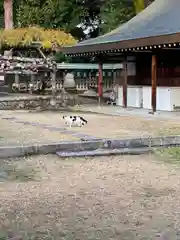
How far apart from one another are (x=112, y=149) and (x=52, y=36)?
16.0 m

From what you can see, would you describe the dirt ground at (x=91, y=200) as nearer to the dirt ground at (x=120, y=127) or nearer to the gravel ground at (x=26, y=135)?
the gravel ground at (x=26, y=135)

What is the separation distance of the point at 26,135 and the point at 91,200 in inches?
228

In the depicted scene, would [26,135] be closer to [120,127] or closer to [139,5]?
[120,127]

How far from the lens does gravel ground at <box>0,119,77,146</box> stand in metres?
10.5

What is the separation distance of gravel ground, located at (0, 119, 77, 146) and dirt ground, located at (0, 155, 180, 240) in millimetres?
1828

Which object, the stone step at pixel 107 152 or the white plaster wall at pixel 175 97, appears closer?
the stone step at pixel 107 152

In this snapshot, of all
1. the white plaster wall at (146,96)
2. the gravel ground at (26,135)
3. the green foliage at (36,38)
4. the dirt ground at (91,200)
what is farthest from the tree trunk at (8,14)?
the dirt ground at (91,200)

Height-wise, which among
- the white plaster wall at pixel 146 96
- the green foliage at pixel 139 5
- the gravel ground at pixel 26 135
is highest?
the green foliage at pixel 139 5

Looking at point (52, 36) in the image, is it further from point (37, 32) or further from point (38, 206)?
point (38, 206)

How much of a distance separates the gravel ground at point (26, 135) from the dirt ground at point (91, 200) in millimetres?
1828

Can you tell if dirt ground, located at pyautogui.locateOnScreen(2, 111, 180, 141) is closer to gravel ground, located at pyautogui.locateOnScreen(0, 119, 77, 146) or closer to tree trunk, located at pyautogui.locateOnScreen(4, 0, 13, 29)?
gravel ground, located at pyautogui.locateOnScreen(0, 119, 77, 146)

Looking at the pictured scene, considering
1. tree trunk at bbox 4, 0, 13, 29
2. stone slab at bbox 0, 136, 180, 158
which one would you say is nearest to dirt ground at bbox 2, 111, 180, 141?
stone slab at bbox 0, 136, 180, 158

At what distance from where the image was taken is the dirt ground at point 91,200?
4.89 m

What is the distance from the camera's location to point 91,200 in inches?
238
